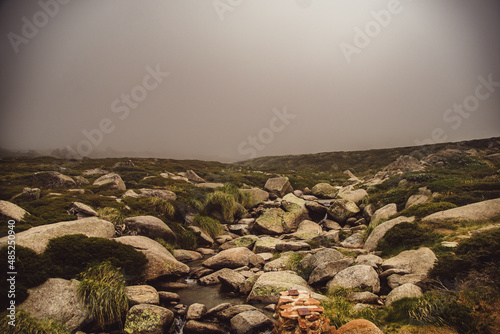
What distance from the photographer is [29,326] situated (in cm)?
624

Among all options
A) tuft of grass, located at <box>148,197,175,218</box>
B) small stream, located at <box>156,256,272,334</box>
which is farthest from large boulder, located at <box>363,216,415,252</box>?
tuft of grass, located at <box>148,197,175,218</box>

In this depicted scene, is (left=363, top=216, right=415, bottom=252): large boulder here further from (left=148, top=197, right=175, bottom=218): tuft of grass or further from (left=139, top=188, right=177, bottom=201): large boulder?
(left=139, top=188, right=177, bottom=201): large boulder

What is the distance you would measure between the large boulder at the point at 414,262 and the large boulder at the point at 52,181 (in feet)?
103

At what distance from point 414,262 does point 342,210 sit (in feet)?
46.2

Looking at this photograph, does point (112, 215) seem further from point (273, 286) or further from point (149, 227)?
point (273, 286)

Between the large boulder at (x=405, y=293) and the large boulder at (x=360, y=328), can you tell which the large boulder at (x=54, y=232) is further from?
the large boulder at (x=405, y=293)

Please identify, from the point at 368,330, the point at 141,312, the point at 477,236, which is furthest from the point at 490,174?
the point at 141,312

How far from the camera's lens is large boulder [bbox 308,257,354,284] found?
10423 mm

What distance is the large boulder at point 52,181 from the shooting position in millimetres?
26516

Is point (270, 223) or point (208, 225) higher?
point (270, 223)

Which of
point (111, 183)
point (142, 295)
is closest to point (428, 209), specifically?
point (142, 295)

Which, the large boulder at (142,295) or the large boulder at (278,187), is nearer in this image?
the large boulder at (142,295)

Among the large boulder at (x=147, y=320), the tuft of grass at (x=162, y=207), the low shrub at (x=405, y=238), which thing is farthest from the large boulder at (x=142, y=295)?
the low shrub at (x=405, y=238)

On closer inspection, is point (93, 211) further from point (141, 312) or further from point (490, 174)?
point (490, 174)
